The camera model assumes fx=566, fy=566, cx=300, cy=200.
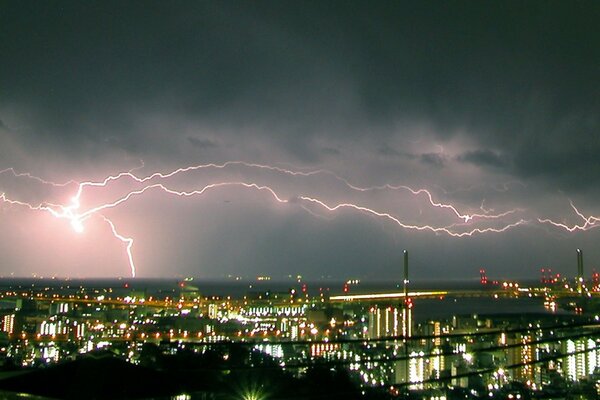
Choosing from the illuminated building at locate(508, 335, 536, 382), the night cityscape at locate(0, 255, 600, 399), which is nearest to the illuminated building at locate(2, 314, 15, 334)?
the night cityscape at locate(0, 255, 600, 399)

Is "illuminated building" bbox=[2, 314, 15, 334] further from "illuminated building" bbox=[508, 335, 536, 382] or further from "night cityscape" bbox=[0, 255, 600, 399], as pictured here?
"illuminated building" bbox=[508, 335, 536, 382]

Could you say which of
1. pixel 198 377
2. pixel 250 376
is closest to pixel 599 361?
pixel 250 376

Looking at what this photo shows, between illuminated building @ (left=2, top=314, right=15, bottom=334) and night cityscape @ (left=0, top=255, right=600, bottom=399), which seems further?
illuminated building @ (left=2, top=314, right=15, bottom=334)

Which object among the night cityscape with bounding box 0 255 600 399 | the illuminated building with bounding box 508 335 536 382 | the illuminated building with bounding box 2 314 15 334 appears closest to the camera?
the night cityscape with bounding box 0 255 600 399

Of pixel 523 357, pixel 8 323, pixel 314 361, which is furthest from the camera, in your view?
pixel 8 323

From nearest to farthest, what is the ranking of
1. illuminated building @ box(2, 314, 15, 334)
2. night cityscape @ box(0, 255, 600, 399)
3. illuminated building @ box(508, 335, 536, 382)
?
night cityscape @ box(0, 255, 600, 399), illuminated building @ box(508, 335, 536, 382), illuminated building @ box(2, 314, 15, 334)

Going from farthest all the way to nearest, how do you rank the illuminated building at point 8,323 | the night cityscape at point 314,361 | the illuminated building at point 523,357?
the illuminated building at point 8,323 → the illuminated building at point 523,357 → the night cityscape at point 314,361

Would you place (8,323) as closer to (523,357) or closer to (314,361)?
(523,357)

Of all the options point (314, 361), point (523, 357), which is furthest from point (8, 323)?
point (314, 361)

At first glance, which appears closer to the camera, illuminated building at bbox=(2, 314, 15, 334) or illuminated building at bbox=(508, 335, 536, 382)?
illuminated building at bbox=(508, 335, 536, 382)

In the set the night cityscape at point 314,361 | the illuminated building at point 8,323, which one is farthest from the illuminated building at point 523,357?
the illuminated building at point 8,323

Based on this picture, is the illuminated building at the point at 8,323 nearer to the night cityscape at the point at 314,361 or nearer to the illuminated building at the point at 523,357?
the night cityscape at the point at 314,361

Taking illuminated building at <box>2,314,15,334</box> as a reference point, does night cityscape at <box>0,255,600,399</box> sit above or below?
above
